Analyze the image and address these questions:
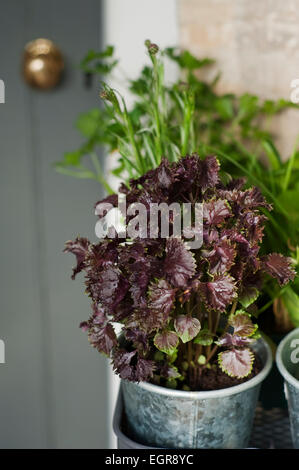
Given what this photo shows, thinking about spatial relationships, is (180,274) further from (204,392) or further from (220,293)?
(204,392)

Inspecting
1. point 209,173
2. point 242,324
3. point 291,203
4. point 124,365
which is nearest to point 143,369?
point 124,365

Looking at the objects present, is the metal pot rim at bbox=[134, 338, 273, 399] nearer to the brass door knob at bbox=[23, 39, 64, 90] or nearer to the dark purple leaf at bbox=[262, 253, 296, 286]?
the dark purple leaf at bbox=[262, 253, 296, 286]

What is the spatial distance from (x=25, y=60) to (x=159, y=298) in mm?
837

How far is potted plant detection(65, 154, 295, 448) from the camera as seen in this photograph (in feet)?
1.86

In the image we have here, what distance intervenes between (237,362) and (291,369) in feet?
0.46

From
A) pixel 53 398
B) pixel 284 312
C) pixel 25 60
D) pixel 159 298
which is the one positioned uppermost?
pixel 25 60

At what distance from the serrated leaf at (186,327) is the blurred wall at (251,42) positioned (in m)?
0.63

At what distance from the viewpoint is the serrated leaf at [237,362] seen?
1.94 ft

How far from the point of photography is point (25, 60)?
1.15 metres

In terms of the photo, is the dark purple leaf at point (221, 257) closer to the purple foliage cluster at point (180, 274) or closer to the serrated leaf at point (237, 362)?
the purple foliage cluster at point (180, 274)

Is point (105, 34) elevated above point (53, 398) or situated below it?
above

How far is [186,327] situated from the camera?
22.8 inches

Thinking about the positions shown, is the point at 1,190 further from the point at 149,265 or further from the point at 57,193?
the point at 149,265

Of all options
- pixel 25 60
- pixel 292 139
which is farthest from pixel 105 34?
pixel 292 139
